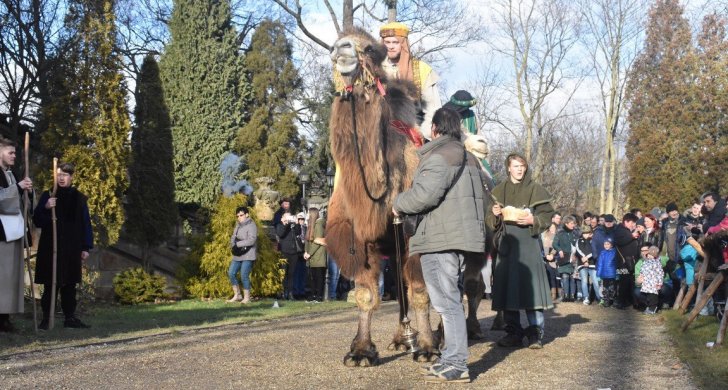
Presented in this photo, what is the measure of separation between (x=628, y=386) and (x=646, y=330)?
204 inches

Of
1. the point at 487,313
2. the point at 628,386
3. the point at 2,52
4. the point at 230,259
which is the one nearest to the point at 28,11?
the point at 2,52

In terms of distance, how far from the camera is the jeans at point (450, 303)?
6.61 m

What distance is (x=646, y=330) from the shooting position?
37.3 ft

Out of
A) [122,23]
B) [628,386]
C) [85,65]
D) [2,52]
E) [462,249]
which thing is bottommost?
[628,386]

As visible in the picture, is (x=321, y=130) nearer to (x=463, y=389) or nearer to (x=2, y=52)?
(x=2, y=52)

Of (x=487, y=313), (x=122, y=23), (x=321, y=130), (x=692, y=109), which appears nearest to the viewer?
(x=487, y=313)

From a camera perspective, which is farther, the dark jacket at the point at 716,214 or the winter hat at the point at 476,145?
the dark jacket at the point at 716,214

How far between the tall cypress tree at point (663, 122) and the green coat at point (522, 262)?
37.9 m

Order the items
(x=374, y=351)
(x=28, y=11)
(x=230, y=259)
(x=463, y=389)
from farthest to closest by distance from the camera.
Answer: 1. (x=28, y=11)
2. (x=230, y=259)
3. (x=374, y=351)
4. (x=463, y=389)

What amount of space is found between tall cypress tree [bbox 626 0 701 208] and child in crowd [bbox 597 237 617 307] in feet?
95.4

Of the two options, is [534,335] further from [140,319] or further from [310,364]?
[140,319]

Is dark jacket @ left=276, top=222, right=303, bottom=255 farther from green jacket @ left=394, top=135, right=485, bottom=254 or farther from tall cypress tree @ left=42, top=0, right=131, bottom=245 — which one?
green jacket @ left=394, top=135, right=485, bottom=254

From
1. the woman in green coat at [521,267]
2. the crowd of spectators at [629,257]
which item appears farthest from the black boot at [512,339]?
the crowd of spectators at [629,257]

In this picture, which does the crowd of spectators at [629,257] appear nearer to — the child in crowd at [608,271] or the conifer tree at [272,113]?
the child in crowd at [608,271]
